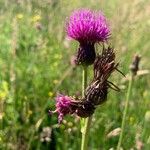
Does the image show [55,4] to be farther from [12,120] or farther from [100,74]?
[100,74]

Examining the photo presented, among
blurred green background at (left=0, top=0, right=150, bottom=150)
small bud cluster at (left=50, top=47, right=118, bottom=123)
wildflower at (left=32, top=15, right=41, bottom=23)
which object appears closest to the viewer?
small bud cluster at (left=50, top=47, right=118, bottom=123)

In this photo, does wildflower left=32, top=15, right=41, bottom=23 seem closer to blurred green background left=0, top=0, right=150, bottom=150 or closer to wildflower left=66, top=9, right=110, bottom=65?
blurred green background left=0, top=0, right=150, bottom=150

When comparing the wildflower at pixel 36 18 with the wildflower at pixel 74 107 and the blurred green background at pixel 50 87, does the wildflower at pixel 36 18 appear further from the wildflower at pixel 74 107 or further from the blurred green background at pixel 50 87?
the wildflower at pixel 74 107

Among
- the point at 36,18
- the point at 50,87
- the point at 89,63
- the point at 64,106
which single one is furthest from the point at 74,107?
the point at 36,18

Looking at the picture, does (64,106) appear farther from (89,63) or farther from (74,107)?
(89,63)

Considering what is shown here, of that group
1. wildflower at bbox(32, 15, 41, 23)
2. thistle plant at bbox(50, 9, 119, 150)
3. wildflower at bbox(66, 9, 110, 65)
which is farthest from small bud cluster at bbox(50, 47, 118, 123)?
wildflower at bbox(32, 15, 41, 23)

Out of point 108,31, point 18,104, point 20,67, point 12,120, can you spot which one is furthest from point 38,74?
point 108,31

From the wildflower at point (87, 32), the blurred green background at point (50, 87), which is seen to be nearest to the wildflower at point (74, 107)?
the wildflower at point (87, 32)
